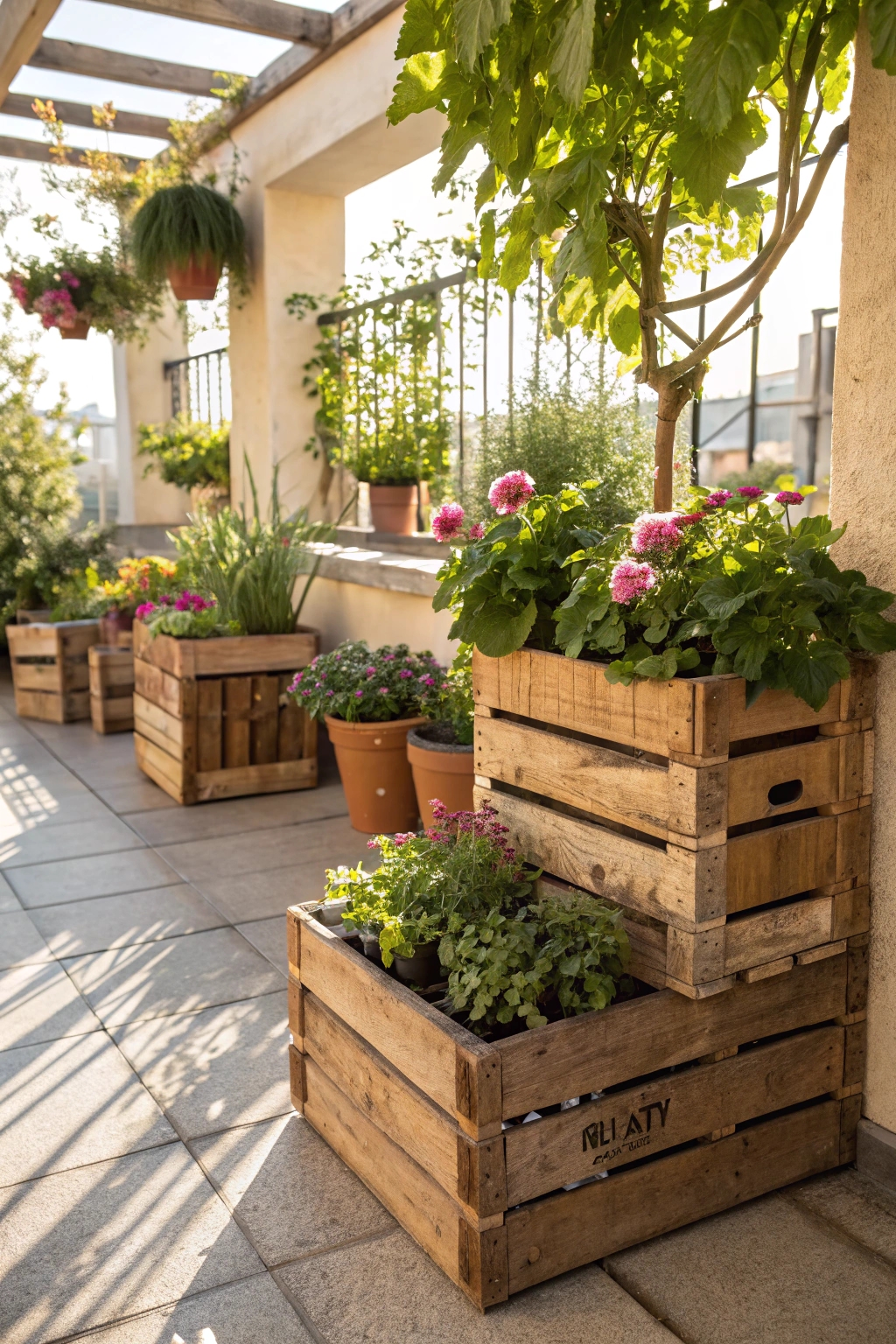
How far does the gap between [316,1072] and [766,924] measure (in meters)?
0.93

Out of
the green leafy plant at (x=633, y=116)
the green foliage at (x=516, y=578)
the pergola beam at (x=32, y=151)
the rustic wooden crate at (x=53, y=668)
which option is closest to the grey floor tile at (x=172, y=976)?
the green foliage at (x=516, y=578)

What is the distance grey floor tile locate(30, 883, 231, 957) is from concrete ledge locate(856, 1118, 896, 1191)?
1826mm

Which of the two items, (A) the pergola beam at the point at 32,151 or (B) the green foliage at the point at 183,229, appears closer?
(B) the green foliage at the point at 183,229

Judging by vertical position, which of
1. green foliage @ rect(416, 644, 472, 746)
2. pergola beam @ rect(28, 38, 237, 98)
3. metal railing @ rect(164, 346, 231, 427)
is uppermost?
pergola beam @ rect(28, 38, 237, 98)

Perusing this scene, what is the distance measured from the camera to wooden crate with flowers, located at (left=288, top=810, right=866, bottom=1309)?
1.73 meters

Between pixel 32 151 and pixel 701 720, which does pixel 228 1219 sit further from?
pixel 32 151

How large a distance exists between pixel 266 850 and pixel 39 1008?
122 centimetres

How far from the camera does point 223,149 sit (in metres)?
6.02

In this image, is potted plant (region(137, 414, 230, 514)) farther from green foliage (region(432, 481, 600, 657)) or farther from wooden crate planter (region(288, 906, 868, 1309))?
wooden crate planter (region(288, 906, 868, 1309))

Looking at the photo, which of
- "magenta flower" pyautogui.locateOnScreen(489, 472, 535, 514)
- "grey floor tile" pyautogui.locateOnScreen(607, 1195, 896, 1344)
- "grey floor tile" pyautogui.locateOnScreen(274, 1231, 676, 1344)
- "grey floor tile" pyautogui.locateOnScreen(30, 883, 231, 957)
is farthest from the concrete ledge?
"grey floor tile" pyautogui.locateOnScreen(30, 883, 231, 957)

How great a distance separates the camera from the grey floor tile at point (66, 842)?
3826 millimetres

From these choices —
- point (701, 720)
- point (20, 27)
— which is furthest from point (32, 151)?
point (701, 720)

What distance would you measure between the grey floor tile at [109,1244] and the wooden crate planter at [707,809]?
2.87 ft

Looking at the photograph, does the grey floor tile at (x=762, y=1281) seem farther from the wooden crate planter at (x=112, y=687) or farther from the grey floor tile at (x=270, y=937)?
the wooden crate planter at (x=112, y=687)
